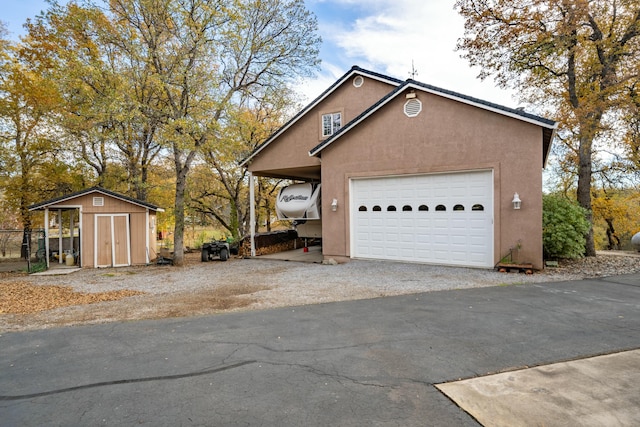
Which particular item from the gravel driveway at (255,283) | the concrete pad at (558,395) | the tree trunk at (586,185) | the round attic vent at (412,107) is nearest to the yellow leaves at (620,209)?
the tree trunk at (586,185)

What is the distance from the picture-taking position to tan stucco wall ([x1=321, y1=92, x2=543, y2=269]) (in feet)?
30.6

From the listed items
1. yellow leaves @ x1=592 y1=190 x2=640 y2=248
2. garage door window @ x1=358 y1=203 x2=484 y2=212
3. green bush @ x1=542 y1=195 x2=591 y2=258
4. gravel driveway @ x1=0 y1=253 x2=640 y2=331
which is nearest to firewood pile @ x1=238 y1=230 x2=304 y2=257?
gravel driveway @ x1=0 y1=253 x2=640 y2=331

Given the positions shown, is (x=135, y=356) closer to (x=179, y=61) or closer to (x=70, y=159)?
(x=179, y=61)

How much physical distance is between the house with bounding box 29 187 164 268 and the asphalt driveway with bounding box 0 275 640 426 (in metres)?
9.94

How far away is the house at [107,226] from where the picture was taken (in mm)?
14242

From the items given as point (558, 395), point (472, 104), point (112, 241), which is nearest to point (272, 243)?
point (112, 241)

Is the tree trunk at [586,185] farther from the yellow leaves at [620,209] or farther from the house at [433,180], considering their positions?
the yellow leaves at [620,209]

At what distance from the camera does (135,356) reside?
4.27 metres

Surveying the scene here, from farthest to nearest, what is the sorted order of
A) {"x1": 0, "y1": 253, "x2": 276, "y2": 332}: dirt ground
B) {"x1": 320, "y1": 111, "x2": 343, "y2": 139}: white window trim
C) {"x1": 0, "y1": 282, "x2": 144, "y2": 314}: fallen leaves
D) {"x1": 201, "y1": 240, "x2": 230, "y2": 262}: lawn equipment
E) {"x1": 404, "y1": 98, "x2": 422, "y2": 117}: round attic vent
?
{"x1": 201, "y1": 240, "x2": 230, "y2": 262}: lawn equipment, {"x1": 320, "y1": 111, "x2": 343, "y2": 139}: white window trim, {"x1": 404, "y1": 98, "x2": 422, "y2": 117}: round attic vent, {"x1": 0, "y1": 282, "x2": 144, "y2": 314}: fallen leaves, {"x1": 0, "y1": 253, "x2": 276, "y2": 332}: dirt ground

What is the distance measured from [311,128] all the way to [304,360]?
11.8 metres

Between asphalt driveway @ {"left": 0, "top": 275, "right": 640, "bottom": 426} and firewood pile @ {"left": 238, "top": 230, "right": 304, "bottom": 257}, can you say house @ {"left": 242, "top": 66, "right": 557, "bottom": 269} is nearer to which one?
asphalt driveway @ {"left": 0, "top": 275, "right": 640, "bottom": 426}

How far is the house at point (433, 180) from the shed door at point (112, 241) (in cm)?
866

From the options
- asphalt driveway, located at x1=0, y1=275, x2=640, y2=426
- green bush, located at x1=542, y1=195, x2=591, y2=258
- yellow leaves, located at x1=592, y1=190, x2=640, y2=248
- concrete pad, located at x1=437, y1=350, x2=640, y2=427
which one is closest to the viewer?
concrete pad, located at x1=437, y1=350, x2=640, y2=427

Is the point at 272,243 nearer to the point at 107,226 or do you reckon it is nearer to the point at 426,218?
the point at 107,226
